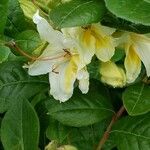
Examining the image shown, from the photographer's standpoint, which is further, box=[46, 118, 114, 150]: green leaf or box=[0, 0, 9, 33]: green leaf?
box=[46, 118, 114, 150]: green leaf

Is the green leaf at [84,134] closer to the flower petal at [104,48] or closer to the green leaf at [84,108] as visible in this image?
the green leaf at [84,108]

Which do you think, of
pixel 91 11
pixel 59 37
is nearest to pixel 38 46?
pixel 59 37

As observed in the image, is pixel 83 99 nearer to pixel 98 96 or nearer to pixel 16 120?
pixel 98 96

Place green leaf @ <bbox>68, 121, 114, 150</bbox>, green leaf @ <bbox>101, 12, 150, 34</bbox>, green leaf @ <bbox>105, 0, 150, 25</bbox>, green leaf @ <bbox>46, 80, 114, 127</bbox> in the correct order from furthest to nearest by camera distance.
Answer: green leaf @ <bbox>68, 121, 114, 150</bbox> < green leaf @ <bbox>46, 80, 114, 127</bbox> < green leaf @ <bbox>101, 12, 150, 34</bbox> < green leaf @ <bbox>105, 0, 150, 25</bbox>

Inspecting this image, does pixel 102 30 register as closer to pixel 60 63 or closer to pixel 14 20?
pixel 60 63

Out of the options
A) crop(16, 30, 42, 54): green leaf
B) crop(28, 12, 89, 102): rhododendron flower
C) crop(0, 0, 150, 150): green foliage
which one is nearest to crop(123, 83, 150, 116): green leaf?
Result: crop(0, 0, 150, 150): green foliage

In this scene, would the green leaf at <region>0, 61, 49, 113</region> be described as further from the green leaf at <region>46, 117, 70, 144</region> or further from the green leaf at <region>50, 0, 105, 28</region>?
the green leaf at <region>50, 0, 105, 28</region>

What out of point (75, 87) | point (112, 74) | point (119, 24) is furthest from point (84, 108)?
point (119, 24)
